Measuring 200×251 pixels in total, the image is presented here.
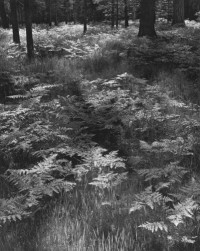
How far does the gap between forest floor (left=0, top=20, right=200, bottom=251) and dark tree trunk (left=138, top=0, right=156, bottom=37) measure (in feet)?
12.7

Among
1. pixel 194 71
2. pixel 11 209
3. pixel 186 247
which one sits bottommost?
pixel 186 247

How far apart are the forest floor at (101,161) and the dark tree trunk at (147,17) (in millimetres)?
3859

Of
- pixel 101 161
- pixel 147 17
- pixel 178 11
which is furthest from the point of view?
pixel 178 11

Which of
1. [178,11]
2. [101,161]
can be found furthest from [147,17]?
[101,161]

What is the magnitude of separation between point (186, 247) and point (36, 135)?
2.58m

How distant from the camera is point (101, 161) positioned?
3.40 meters

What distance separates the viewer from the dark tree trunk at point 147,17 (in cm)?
1155

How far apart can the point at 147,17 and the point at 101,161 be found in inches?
379

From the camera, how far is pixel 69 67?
8.34 meters

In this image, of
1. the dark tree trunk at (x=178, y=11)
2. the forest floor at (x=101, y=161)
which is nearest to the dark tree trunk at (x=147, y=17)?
the forest floor at (x=101, y=161)

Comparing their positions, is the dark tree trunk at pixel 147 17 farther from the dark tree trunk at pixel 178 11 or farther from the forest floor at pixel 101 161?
A: the dark tree trunk at pixel 178 11

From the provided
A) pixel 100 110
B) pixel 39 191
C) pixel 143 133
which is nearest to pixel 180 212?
pixel 39 191

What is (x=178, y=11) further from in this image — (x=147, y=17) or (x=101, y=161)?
(x=101, y=161)

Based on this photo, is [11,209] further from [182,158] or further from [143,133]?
[143,133]
